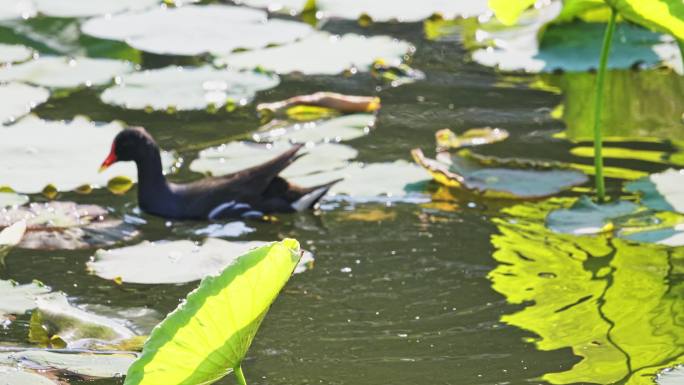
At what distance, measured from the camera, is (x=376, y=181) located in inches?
211

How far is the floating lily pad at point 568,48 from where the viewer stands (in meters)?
7.11

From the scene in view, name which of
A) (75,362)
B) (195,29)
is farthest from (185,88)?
(75,362)

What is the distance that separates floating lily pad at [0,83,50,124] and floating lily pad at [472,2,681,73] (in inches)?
88.0

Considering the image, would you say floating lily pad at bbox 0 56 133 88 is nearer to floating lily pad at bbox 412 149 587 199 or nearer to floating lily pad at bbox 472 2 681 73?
floating lily pad at bbox 472 2 681 73

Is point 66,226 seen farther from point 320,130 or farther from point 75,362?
point 320,130

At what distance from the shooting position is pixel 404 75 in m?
7.28

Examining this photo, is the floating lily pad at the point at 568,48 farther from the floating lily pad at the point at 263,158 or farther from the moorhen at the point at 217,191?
the moorhen at the point at 217,191

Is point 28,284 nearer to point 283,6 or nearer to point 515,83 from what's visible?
point 515,83

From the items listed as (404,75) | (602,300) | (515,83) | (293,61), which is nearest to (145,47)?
(293,61)

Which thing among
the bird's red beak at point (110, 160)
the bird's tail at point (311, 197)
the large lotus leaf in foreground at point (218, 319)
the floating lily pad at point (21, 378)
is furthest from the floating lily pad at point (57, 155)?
the large lotus leaf in foreground at point (218, 319)

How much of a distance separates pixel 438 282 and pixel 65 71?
3.09m

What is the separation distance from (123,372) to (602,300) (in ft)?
5.08

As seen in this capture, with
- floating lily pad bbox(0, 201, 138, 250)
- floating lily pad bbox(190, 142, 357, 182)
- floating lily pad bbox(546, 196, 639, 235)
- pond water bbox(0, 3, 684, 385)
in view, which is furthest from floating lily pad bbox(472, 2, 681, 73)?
floating lily pad bbox(0, 201, 138, 250)

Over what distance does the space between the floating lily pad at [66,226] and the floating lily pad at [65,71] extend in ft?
6.01
